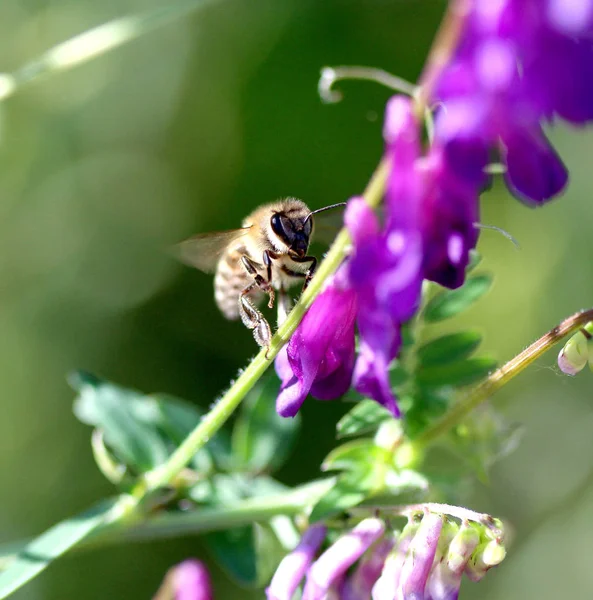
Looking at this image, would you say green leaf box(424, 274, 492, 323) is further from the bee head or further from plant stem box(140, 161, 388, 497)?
plant stem box(140, 161, 388, 497)

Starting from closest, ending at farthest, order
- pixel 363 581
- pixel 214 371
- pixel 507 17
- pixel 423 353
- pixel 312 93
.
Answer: pixel 507 17, pixel 363 581, pixel 423 353, pixel 214 371, pixel 312 93

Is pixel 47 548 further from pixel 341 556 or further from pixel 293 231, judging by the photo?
pixel 293 231

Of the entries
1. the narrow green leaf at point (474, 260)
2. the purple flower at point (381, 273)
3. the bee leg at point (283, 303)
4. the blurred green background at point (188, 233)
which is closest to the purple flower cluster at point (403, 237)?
the purple flower at point (381, 273)

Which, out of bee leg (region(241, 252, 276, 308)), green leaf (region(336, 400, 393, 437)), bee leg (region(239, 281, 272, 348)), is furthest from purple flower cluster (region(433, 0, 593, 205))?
bee leg (region(241, 252, 276, 308))

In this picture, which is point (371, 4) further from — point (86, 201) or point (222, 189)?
point (86, 201)

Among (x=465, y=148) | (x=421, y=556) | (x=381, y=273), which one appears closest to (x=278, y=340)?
(x=381, y=273)

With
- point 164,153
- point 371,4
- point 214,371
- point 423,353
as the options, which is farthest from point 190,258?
point 371,4
